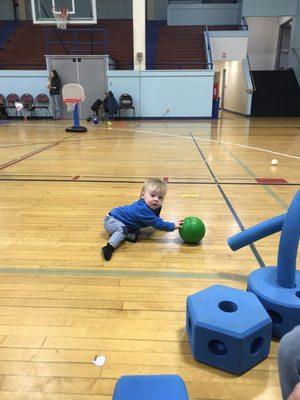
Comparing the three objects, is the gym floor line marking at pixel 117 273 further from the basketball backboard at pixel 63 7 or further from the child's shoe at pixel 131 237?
the basketball backboard at pixel 63 7

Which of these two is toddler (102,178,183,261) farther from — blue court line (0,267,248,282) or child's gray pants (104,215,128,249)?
blue court line (0,267,248,282)

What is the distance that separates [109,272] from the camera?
90.9 inches

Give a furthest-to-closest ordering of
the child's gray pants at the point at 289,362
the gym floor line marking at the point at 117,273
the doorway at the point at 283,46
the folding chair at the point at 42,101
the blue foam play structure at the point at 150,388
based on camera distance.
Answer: the doorway at the point at 283,46 < the folding chair at the point at 42,101 < the gym floor line marking at the point at 117,273 < the blue foam play structure at the point at 150,388 < the child's gray pants at the point at 289,362

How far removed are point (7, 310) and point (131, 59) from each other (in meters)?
13.3

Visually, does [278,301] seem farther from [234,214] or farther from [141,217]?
[234,214]

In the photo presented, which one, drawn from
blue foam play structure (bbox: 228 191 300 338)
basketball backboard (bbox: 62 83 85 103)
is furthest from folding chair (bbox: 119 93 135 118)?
blue foam play structure (bbox: 228 191 300 338)

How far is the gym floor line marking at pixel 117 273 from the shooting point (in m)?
→ 2.26

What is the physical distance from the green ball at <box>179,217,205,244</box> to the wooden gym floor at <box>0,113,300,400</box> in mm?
71

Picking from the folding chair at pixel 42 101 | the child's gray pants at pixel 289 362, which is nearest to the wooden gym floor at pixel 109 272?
the child's gray pants at pixel 289 362

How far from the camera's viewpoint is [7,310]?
1.91 m

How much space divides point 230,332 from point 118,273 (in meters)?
1.01

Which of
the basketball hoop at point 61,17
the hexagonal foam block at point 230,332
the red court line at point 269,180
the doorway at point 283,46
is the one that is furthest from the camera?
the doorway at point 283,46

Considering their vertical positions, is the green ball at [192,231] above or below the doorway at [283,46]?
below

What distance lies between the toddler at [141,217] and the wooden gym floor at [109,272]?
117mm
